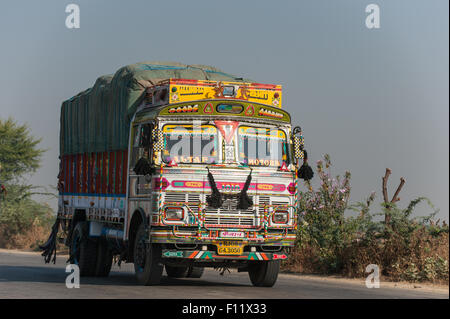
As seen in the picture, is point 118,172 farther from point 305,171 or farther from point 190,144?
point 305,171

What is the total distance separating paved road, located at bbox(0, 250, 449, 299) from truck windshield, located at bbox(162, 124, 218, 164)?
246cm

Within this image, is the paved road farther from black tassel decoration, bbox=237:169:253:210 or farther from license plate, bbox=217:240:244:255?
black tassel decoration, bbox=237:169:253:210

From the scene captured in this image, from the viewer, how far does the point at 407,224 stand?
77.0 ft

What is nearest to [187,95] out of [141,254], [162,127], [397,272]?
[162,127]

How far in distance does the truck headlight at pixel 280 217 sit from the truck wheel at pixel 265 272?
40.1 inches

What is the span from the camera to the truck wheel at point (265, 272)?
19125 millimetres

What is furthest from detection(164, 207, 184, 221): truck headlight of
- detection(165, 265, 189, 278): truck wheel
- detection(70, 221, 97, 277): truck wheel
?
detection(165, 265, 189, 278): truck wheel

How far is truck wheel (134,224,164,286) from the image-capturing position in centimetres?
1795

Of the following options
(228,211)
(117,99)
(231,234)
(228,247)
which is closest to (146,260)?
(228,247)

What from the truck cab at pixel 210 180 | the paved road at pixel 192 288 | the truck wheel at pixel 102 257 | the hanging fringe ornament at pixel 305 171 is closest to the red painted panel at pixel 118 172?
the truck cab at pixel 210 180

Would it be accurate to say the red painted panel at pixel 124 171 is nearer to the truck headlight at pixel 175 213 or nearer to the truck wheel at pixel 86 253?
the truck headlight at pixel 175 213

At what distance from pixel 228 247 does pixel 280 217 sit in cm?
121

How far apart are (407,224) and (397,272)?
1.44 m
